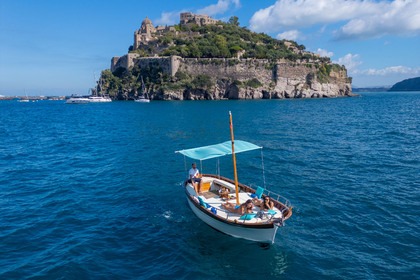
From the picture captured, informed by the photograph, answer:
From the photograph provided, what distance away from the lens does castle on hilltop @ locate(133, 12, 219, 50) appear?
11988cm

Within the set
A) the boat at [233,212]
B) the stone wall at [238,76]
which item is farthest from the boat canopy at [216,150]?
the stone wall at [238,76]

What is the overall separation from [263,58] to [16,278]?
10277 centimetres

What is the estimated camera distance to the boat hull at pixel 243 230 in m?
11.2

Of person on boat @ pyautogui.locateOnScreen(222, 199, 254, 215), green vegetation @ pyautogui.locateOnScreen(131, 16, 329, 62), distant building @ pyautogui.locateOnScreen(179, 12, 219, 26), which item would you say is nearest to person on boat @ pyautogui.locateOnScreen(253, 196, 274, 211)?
person on boat @ pyautogui.locateOnScreen(222, 199, 254, 215)

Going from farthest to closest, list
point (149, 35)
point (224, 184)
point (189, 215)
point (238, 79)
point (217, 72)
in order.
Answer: point (149, 35)
point (217, 72)
point (238, 79)
point (224, 184)
point (189, 215)

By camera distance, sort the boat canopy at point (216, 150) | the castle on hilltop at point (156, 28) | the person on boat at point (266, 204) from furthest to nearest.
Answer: the castle on hilltop at point (156, 28), the boat canopy at point (216, 150), the person on boat at point (266, 204)

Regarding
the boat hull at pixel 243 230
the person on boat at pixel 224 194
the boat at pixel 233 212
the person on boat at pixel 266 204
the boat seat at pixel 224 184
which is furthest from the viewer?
the boat seat at pixel 224 184

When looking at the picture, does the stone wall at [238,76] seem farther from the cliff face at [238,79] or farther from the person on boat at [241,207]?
the person on boat at [241,207]

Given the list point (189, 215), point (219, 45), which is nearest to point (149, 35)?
point (219, 45)

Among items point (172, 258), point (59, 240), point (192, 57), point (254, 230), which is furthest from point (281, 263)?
point (192, 57)

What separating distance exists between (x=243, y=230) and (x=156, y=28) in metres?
132

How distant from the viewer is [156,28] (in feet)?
433

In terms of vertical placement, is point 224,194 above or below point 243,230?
above

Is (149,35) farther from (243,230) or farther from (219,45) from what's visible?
(243,230)
